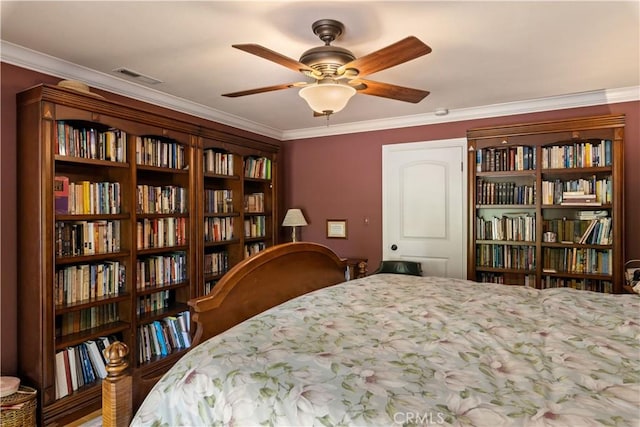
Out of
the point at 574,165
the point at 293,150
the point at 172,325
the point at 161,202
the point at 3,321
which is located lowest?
the point at 172,325

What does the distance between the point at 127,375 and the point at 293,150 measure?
382 centimetres

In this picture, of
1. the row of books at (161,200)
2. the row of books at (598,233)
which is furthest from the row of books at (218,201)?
the row of books at (598,233)

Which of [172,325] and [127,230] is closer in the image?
[127,230]

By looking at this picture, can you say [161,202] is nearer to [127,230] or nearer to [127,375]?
[127,230]

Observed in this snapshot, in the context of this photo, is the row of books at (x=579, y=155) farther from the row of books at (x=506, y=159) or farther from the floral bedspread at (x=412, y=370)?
the floral bedspread at (x=412, y=370)

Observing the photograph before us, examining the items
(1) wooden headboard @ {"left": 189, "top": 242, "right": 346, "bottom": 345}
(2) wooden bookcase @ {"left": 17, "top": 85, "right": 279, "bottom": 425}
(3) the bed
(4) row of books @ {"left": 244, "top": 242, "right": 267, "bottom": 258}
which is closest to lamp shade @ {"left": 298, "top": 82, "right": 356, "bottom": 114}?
(1) wooden headboard @ {"left": 189, "top": 242, "right": 346, "bottom": 345}

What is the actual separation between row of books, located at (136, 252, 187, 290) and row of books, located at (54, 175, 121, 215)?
0.50 metres

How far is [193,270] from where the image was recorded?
3.37 m

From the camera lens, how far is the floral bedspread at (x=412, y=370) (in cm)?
97

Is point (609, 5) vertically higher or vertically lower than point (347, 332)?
higher

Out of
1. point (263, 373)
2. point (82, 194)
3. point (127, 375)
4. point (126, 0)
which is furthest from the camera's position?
point (82, 194)

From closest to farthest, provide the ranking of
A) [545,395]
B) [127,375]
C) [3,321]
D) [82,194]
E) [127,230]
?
[545,395] → [127,375] → [3,321] → [82,194] → [127,230]

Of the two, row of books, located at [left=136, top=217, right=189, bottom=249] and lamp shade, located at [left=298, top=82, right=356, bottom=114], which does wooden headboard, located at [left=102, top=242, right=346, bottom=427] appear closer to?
lamp shade, located at [left=298, top=82, right=356, bottom=114]

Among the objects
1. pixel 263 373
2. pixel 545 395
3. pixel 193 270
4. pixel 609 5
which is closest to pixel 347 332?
pixel 263 373
